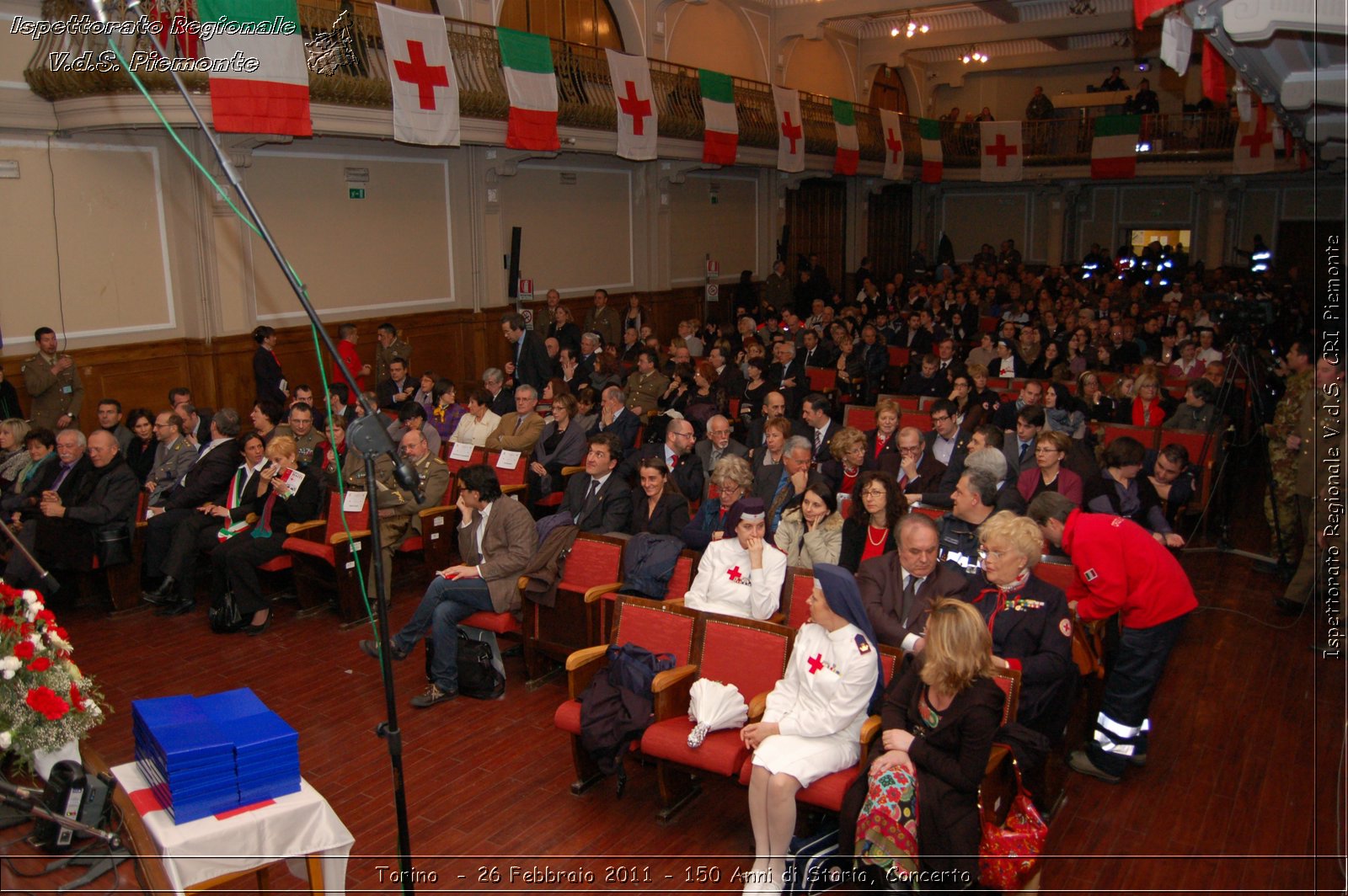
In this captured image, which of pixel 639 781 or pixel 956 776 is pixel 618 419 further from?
pixel 956 776

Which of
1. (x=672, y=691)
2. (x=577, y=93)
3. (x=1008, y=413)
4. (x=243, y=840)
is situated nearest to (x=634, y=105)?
(x=577, y=93)

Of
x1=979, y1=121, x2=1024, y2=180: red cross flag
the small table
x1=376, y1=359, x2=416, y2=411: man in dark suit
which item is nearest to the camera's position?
the small table

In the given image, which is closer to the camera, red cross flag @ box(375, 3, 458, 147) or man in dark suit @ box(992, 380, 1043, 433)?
man in dark suit @ box(992, 380, 1043, 433)

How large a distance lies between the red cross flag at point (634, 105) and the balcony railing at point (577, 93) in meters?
0.23

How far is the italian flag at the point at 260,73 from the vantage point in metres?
8.39

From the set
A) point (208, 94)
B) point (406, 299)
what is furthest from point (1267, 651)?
point (406, 299)

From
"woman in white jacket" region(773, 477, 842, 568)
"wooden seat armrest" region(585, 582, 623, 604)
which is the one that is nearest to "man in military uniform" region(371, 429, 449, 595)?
"wooden seat armrest" region(585, 582, 623, 604)

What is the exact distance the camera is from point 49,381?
8.88 m

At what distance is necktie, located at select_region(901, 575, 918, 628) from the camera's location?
4.50m

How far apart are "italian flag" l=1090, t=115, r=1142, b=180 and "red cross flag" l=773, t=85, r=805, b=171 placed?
7.01 metres

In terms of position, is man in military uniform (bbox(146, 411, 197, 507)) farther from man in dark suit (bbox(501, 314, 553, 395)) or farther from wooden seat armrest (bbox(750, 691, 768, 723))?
wooden seat armrest (bbox(750, 691, 768, 723))

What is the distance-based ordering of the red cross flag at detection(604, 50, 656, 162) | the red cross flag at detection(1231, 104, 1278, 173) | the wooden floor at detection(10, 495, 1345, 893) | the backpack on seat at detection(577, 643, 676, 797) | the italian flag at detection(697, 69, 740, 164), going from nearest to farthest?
the wooden floor at detection(10, 495, 1345, 893)
the backpack on seat at detection(577, 643, 676, 797)
the red cross flag at detection(604, 50, 656, 162)
the italian flag at detection(697, 69, 740, 164)
the red cross flag at detection(1231, 104, 1278, 173)

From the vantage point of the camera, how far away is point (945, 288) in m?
17.1

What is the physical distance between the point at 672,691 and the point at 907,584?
1.16 m
